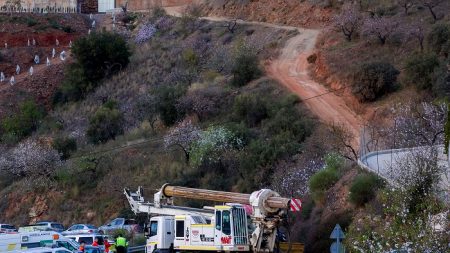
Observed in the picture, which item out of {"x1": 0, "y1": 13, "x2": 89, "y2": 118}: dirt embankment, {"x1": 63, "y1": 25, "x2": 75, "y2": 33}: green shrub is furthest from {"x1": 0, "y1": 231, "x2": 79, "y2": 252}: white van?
{"x1": 63, "y1": 25, "x2": 75, "y2": 33}: green shrub

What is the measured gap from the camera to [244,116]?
4809 cm

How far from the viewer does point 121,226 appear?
39781 millimetres

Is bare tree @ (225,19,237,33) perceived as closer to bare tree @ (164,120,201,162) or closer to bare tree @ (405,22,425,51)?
Result: bare tree @ (405,22,425,51)

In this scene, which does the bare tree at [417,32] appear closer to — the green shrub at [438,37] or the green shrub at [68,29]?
the green shrub at [438,37]

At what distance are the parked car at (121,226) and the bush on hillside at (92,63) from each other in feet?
81.1

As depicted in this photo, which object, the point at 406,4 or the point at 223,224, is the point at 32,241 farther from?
the point at 406,4

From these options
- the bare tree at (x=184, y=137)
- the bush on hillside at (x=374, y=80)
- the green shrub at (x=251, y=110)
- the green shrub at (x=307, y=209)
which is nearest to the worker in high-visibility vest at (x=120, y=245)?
the green shrub at (x=307, y=209)

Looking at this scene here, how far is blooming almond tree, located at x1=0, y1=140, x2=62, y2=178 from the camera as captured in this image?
162ft

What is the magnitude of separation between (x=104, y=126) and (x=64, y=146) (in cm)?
286

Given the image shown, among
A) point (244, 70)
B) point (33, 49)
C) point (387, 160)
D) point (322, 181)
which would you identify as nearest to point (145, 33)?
point (33, 49)

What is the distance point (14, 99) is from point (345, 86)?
27.0 metres

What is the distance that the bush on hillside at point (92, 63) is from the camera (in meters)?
64.5

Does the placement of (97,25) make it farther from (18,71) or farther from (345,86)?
(345,86)

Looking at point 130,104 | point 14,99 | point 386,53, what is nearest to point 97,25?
point 14,99
